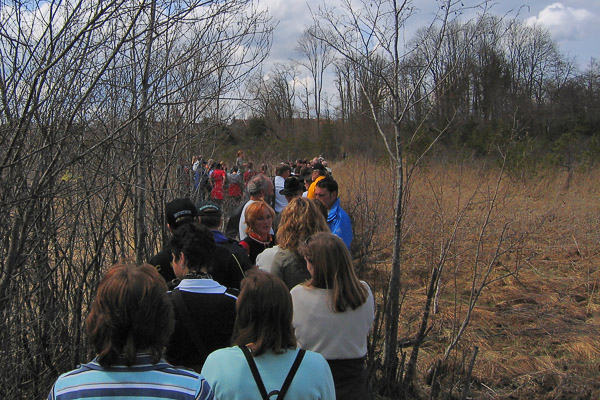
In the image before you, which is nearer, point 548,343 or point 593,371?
point 593,371

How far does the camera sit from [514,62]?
3631cm

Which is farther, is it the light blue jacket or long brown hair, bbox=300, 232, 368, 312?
the light blue jacket

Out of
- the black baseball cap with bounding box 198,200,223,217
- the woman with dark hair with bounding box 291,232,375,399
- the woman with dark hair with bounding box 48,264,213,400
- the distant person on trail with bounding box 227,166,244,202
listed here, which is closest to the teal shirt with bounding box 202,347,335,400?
the woman with dark hair with bounding box 48,264,213,400

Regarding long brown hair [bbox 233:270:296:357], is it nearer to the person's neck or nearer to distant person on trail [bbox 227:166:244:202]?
the person's neck

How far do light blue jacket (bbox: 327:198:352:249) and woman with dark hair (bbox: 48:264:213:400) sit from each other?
9.72 feet

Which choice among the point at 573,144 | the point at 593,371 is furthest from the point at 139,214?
the point at 573,144

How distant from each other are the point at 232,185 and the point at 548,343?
8.00 meters

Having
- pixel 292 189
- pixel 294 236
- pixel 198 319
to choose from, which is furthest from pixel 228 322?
pixel 292 189

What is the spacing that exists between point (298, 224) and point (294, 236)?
0.28 feet

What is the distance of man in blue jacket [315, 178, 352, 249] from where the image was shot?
181 inches

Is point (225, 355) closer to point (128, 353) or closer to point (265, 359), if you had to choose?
point (265, 359)

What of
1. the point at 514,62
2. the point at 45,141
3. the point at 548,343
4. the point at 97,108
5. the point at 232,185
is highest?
the point at 514,62

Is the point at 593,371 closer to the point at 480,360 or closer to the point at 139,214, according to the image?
the point at 480,360

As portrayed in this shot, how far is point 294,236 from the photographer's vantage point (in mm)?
3275
